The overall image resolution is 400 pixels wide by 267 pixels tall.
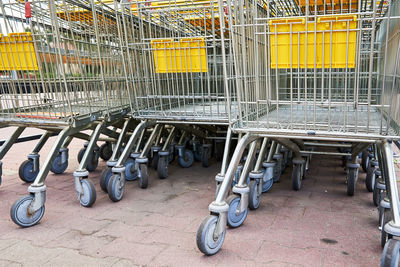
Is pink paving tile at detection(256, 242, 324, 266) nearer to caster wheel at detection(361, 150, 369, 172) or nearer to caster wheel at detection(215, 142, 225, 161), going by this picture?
caster wheel at detection(361, 150, 369, 172)

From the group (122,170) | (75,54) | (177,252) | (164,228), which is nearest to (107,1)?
(75,54)

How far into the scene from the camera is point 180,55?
10.9ft

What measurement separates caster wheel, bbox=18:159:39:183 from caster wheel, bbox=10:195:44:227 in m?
1.34

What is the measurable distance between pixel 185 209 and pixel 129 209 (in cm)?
52

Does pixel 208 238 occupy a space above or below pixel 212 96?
below

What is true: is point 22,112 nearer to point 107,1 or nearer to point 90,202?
point 90,202

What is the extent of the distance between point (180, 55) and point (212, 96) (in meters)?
0.53

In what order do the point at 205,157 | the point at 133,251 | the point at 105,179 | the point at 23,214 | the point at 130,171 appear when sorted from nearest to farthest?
1. the point at 133,251
2. the point at 23,214
3. the point at 105,179
4. the point at 130,171
5. the point at 205,157

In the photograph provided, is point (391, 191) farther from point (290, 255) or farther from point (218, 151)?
point (218, 151)

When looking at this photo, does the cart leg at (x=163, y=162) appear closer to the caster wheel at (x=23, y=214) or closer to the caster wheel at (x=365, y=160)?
the caster wheel at (x=23, y=214)

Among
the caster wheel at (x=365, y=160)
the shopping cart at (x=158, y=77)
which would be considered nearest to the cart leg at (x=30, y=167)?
the shopping cart at (x=158, y=77)

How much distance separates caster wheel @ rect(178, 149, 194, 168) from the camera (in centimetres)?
462

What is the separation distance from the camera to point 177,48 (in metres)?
3.37

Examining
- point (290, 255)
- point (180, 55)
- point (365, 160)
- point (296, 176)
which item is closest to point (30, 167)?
point (180, 55)
